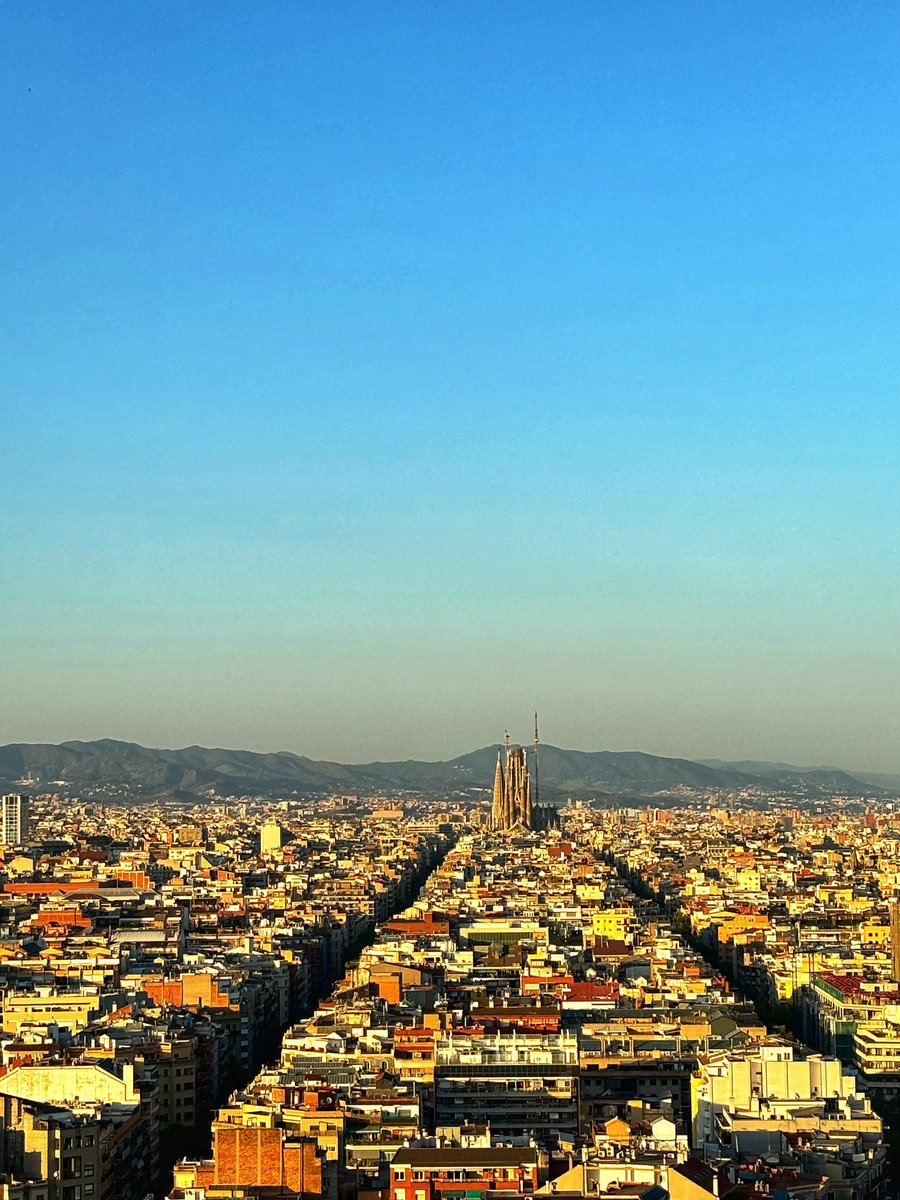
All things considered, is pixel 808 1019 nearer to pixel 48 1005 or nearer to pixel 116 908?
pixel 48 1005

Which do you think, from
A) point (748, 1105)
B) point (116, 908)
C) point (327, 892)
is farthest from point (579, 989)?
point (327, 892)

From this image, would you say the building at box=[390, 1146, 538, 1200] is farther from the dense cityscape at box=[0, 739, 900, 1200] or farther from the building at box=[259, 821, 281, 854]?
the building at box=[259, 821, 281, 854]

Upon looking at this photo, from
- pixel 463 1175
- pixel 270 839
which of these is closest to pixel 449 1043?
pixel 463 1175

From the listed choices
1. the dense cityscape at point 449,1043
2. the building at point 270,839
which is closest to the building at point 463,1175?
the dense cityscape at point 449,1043

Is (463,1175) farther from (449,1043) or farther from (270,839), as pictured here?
(270,839)

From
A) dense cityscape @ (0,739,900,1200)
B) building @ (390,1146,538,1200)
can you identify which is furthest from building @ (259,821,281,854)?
building @ (390,1146,538,1200)

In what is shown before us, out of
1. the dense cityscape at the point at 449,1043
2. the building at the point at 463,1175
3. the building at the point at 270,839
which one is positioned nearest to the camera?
the building at the point at 463,1175

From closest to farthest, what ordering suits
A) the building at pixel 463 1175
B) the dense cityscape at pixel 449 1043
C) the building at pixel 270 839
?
the building at pixel 463 1175, the dense cityscape at pixel 449 1043, the building at pixel 270 839

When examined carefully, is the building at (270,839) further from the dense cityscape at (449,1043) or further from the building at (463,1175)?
the building at (463,1175)

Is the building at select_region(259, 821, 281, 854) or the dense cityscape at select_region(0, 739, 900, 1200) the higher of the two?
the building at select_region(259, 821, 281, 854)
